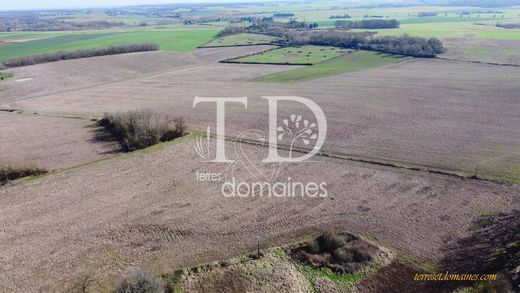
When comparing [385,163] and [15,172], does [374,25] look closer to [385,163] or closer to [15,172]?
[385,163]

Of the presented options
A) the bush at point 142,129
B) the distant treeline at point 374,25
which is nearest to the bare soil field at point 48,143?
the bush at point 142,129

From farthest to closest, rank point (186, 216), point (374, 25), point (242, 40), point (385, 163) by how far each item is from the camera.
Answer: point (374, 25) → point (242, 40) → point (385, 163) → point (186, 216)

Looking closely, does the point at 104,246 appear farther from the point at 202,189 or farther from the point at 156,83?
the point at 156,83

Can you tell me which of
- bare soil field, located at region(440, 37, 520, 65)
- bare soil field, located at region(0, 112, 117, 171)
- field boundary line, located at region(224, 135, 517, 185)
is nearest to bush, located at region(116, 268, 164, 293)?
bare soil field, located at region(0, 112, 117, 171)

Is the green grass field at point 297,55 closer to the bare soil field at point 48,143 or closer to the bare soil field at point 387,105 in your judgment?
the bare soil field at point 387,105

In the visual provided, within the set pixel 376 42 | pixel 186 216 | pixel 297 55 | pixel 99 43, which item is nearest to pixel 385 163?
pixel 186 216

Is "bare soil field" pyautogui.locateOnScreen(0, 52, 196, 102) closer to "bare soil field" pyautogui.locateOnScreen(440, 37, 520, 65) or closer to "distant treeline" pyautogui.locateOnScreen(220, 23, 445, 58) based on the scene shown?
"distant treeline" pyautogui.locateOnScreen(220, 23, 445, 58)
